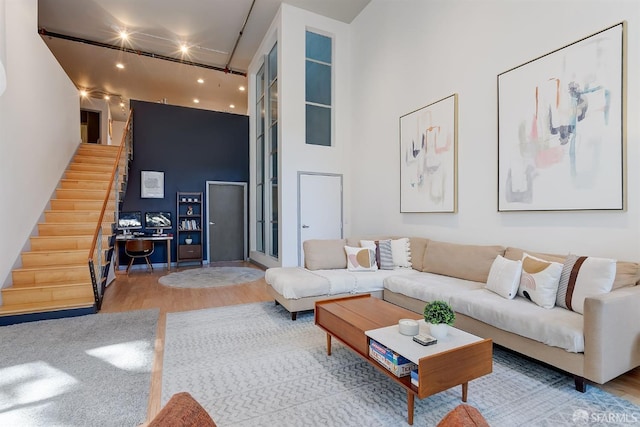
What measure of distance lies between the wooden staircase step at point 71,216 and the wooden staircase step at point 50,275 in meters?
1.12

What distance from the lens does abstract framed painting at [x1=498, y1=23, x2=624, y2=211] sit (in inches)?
98.0

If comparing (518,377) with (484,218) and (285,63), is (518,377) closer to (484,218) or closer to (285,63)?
(484,218)

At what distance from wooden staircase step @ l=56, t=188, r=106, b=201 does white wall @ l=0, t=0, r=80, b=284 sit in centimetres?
14

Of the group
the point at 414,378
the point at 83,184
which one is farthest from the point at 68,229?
the point at 414,378

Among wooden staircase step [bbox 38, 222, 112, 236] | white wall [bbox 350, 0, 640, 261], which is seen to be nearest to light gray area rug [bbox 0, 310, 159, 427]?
wooden staircase step [bbox 38, 222, 112, 236]

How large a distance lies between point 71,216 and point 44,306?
6.51 ft

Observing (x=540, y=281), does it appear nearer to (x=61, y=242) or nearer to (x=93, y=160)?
(x=61, y=242)

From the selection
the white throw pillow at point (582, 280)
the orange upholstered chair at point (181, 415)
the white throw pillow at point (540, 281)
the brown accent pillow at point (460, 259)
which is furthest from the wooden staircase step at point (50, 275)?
the white throw pillow at point (582, 280)

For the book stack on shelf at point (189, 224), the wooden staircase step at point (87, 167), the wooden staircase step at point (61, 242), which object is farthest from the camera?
the book stack on shelf at point (189, 224)

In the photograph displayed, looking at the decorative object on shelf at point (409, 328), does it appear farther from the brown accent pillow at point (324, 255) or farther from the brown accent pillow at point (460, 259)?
the brown accent pillow at point (324, 255)

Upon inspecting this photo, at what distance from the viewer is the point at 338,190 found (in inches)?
233

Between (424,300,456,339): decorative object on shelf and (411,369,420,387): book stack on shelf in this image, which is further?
(424,300,456,339): decorative object on shelf

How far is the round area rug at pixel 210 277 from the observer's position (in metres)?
5.20

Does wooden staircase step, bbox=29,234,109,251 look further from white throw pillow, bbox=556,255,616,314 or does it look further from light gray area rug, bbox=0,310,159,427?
white throw pillow, bbox=556,255,616,314
